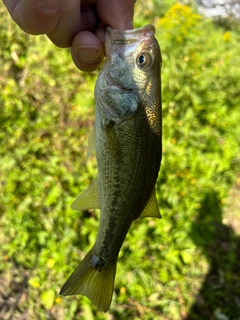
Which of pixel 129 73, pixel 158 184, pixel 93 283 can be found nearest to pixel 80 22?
pixel 129 73

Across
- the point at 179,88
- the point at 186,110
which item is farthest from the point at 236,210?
the point at 179,88

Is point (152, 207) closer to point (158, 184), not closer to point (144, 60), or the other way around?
point (144, 60)

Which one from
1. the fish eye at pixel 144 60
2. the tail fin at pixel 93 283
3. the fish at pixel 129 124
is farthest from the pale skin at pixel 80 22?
the tail fin at pixel 93 283

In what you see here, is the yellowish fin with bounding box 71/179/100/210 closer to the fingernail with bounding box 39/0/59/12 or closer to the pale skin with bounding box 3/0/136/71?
the pale skin with bounding box 3/0/136/71

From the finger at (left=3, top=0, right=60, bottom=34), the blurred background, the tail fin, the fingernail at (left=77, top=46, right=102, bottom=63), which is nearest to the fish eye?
the fingernail at (left=77, top=46, right=102, bottom=63)

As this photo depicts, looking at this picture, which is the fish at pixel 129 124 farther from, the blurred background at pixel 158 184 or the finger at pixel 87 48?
the blurred background at pixel 158 184

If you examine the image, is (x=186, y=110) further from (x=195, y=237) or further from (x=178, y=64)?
(x=195, y=237)
